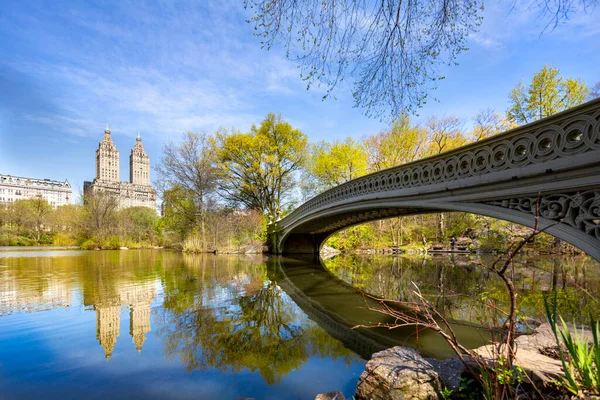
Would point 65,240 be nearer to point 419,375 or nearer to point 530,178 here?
point 419,375

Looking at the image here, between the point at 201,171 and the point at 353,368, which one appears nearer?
the point at 353,368

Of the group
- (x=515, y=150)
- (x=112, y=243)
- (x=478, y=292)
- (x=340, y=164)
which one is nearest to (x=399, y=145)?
(x=340, y=164)

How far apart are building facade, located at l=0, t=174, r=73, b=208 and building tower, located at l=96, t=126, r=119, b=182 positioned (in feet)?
39.1

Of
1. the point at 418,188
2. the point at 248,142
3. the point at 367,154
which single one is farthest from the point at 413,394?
the point at 367,154

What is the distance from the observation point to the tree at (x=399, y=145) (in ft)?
77.0

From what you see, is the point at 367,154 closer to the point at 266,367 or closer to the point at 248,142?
the point at 248,142

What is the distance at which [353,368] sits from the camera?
3453mm

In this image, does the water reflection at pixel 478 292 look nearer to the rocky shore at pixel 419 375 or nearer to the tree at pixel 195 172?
the rocky shore at pixel 419 375

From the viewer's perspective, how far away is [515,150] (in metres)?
4.55

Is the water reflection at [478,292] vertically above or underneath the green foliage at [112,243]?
underneath

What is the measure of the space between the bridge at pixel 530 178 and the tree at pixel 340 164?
15660 millimetres

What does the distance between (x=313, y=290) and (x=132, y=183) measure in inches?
5028

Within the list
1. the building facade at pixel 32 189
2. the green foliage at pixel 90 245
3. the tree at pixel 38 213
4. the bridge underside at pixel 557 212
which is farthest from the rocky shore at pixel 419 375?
the building facade at pixel 32 189

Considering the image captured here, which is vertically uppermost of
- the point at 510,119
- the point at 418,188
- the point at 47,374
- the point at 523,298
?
the point at 510,119
